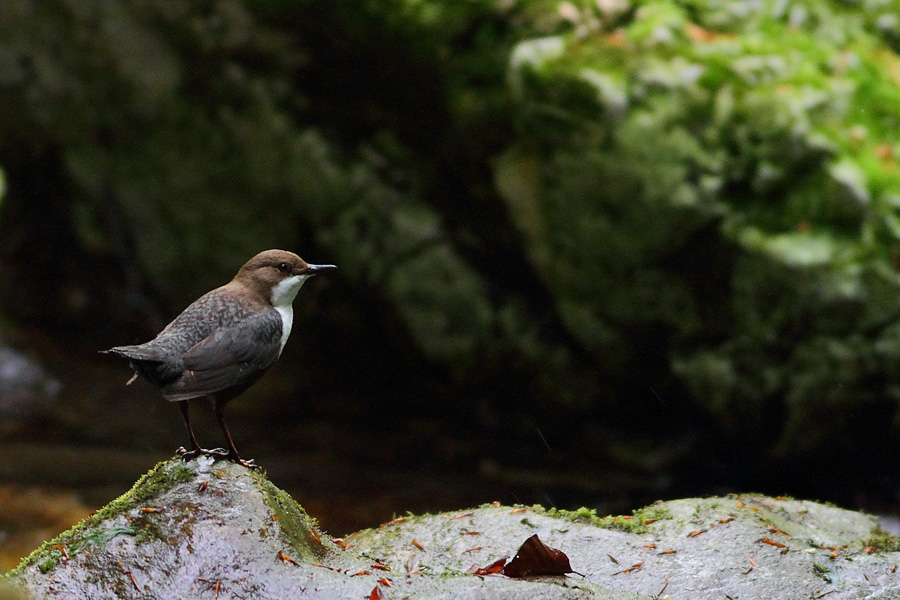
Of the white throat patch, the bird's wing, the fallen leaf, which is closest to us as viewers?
the fallen leaf

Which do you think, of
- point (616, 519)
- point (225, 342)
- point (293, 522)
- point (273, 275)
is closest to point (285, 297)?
point (273, 275)

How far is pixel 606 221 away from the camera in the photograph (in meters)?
6.62

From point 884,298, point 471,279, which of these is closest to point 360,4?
point 471,279

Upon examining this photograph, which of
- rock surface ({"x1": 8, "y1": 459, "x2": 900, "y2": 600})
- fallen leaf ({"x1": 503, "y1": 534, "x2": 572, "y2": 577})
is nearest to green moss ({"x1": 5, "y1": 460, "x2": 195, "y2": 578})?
rock surface ({"x1": 8, "y1": 459, "x2": 900, "y2": 600})

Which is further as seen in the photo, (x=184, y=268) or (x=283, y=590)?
(x=184, y=268)

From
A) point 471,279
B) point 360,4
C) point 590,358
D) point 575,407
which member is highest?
point 360,4

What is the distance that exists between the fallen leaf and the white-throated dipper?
A: 43.1 inches

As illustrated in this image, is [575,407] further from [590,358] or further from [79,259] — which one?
[79,259]

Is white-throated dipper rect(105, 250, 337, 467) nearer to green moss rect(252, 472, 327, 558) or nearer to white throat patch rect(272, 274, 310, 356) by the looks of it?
white throat patch rect(272, 274, 310, 356)

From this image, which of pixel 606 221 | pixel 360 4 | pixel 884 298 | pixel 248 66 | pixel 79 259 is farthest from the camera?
pixel 79 259

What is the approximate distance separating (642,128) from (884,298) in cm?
225

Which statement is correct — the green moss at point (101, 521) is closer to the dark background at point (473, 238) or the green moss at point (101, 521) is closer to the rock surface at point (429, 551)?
the rock surface at point (429, 551)

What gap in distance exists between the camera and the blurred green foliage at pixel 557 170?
632 centimetres

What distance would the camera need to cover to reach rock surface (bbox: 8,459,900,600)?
250cm
